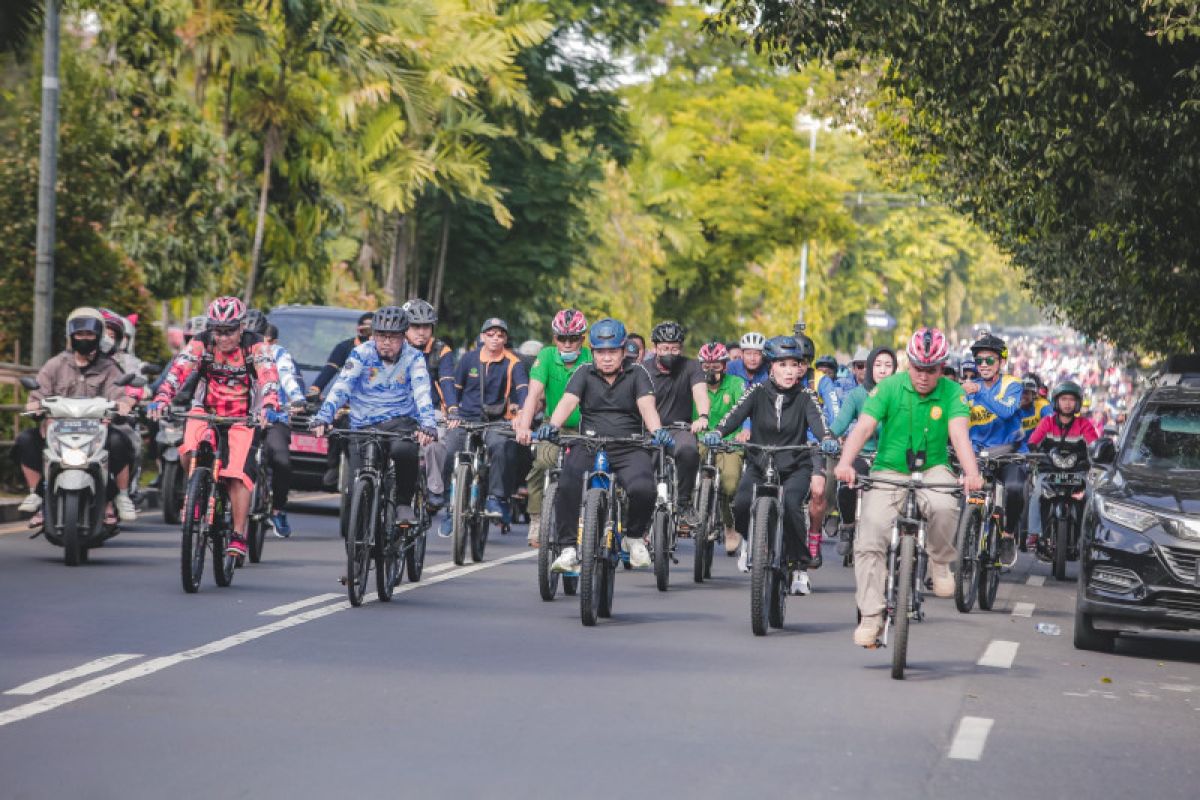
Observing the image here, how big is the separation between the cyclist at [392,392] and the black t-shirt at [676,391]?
3.07 metres

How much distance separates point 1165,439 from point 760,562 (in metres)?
3.23

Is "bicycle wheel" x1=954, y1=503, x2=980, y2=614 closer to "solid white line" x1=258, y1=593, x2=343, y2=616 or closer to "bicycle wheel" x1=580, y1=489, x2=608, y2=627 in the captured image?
"bicycle wheel" x1=580, y1=489, x2=608, y2=627

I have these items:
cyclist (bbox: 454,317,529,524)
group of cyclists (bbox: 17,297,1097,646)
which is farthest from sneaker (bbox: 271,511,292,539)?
cyclist (bbox: 454,317,529,524)

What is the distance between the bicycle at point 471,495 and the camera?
17.2 m

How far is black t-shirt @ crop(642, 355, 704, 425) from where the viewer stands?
1716 cm

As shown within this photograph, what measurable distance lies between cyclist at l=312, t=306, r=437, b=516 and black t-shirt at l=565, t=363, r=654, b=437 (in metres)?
0.99

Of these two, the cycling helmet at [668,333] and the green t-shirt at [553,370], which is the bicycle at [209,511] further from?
the cycling helmet at [668,333]

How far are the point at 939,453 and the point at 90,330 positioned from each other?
273 inches

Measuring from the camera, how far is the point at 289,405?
46.8ft

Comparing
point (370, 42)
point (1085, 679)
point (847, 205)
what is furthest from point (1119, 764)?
point (847, 205)

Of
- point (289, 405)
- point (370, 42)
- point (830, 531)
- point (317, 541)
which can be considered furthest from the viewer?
point (370, 42)

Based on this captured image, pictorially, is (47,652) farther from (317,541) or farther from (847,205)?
(847,205)

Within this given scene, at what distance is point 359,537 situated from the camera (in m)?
13.4

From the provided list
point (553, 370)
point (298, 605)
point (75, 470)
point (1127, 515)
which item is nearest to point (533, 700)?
point (298, 605)
